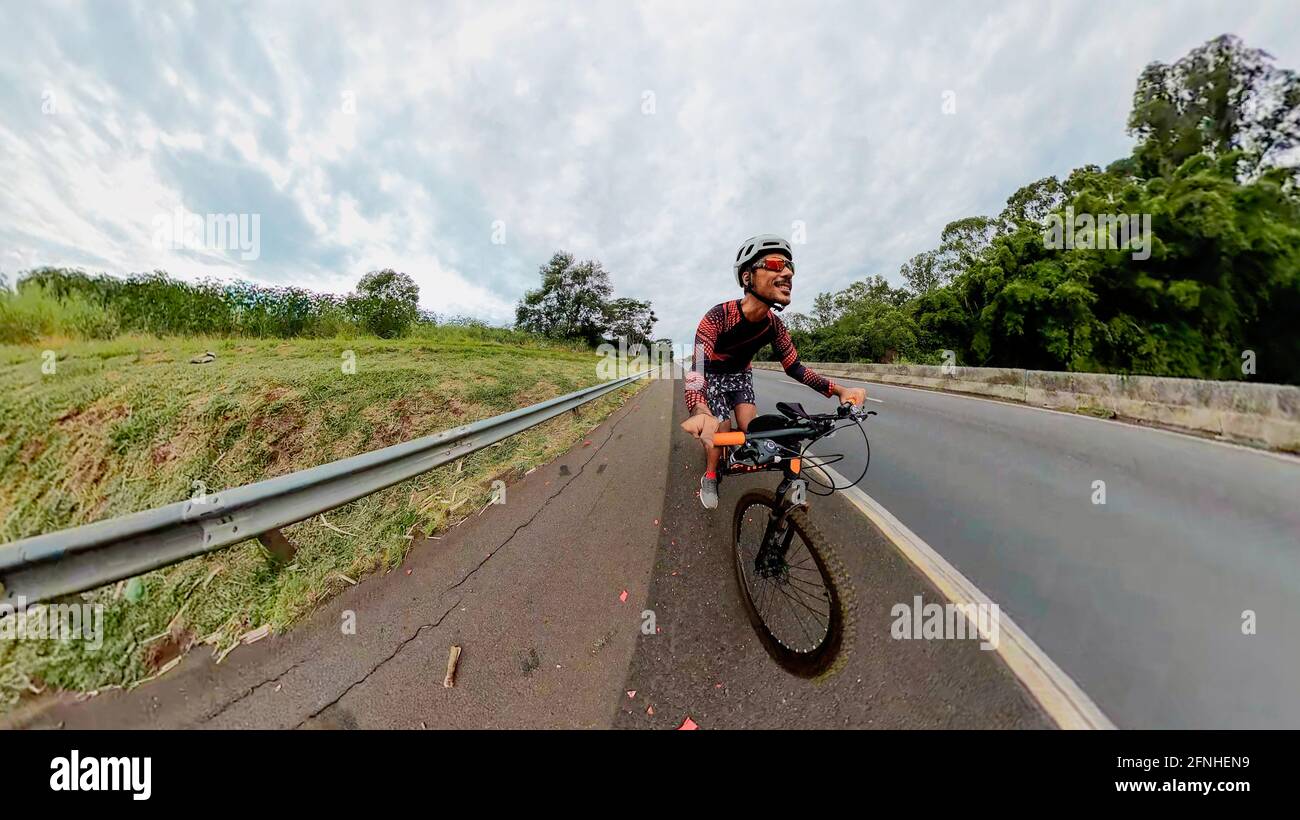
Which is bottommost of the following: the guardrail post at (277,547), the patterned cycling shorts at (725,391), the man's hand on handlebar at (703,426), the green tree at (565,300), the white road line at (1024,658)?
the white road line at (1024,658)

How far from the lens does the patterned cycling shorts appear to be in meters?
3.63

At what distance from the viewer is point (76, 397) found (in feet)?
13.5

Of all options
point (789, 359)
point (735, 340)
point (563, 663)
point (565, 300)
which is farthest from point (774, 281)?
point (565, 300)

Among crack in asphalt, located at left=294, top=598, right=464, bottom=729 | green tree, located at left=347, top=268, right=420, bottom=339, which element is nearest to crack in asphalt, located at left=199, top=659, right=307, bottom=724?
crack in asphalt, located at left=294, top=598, right=464, bottom=729

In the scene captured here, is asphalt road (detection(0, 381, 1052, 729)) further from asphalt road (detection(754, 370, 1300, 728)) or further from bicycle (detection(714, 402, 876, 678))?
asphalt road (detection(754, 370, 1300, 728))

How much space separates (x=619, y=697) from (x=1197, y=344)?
2441 centimetres

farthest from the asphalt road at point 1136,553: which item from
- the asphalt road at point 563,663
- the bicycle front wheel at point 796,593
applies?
the bicycle front wheel at point 796,593

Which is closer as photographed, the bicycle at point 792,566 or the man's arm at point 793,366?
the bicycle at point 792,566

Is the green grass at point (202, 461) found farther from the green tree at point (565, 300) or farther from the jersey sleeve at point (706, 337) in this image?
the green tree at point (565, 300)

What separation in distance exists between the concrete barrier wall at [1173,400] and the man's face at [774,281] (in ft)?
23.1

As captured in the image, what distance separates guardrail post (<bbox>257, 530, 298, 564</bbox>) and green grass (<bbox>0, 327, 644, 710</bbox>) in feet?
0.22

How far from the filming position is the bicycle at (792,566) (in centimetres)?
191

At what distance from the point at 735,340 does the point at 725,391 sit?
1.68ft
